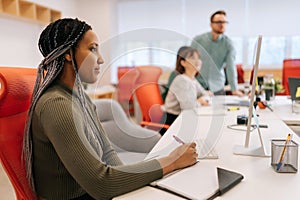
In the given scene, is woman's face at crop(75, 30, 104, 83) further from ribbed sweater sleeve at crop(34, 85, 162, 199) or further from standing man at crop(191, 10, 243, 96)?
standing man at crop(191, 10, 243, 96)

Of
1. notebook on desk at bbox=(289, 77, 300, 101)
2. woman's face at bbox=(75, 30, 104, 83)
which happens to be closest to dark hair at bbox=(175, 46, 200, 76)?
notebook on desk at bbox=(289, 77, 300, 101)

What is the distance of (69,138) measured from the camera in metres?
0.84

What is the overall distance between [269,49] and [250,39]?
0.40m

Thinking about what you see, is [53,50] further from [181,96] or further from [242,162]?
[181,96]

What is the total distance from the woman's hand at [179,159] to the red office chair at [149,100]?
1.25 meters

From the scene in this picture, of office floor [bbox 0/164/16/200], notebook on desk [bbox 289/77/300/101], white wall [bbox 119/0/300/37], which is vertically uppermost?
white wall [bbox 119/0/300/37]

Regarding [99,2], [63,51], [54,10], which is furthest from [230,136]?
[99,2]

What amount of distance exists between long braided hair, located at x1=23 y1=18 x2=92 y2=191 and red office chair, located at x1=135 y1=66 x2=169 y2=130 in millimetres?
1349

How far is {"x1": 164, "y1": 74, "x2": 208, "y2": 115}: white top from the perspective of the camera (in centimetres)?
228

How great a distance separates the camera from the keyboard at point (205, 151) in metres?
1.11

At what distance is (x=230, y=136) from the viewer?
1.44 meters

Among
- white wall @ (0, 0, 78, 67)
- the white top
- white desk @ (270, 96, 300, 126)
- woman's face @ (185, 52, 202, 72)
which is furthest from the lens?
white wall @ (0, 0, 78, 67)

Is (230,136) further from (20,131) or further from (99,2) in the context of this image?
(99,2)

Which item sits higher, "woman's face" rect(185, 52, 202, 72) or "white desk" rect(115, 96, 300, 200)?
"woman's face" rect(185, 52, 202, 72)
